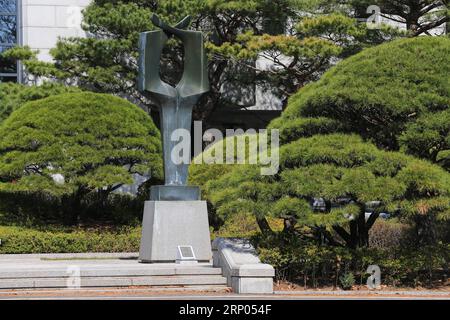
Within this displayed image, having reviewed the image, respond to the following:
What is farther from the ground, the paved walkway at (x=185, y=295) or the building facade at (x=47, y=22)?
the building facade at (x=47, y=22)

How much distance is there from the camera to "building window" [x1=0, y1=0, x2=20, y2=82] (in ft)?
107

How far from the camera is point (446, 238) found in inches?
675

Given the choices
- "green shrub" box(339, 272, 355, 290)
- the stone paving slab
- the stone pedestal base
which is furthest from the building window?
"green shrub" box(339, 272, 355, 290)

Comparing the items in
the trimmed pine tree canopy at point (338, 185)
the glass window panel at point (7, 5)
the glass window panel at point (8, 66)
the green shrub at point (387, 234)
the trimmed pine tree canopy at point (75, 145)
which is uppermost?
the glass window panel at point (7, 5)

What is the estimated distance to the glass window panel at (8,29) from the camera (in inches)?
1294

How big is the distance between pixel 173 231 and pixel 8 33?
66.1 ft

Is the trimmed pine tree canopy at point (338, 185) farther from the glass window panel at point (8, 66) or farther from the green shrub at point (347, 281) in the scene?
the glass window panel at point (8, 66)

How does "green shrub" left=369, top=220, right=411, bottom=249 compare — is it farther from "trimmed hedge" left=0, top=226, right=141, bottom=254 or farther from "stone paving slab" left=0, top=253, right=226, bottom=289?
"trimmed hedge" left=0, top=226, right=141, bottom=254

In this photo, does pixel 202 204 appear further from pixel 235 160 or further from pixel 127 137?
pixel 127 137

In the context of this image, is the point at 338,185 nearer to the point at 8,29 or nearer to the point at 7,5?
the point at 8,29

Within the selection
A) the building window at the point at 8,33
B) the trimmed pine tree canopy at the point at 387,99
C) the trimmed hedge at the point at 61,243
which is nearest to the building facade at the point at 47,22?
the building window at the point at 8,33

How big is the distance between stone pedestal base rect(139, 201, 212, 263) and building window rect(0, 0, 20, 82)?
18795 mm

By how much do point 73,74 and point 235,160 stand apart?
10.1 m

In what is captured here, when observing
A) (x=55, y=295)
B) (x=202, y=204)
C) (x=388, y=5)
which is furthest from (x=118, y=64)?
(x=55, y=295)
